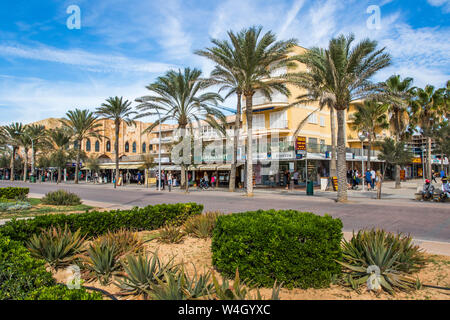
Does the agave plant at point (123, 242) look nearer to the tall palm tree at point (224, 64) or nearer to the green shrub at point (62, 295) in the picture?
the green shrub at point (62, 295)

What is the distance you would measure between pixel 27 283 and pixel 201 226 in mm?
4148

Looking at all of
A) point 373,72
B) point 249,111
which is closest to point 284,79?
point 249,111

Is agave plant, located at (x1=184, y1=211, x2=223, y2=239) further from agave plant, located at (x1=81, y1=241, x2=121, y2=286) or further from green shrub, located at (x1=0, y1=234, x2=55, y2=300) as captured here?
green shrub, located at (x1=0, y1=234, x2=55, y2=300)

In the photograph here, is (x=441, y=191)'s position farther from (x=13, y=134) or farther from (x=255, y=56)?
(x=13, y=134)

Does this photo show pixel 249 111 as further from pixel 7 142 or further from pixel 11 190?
pixel 7 142

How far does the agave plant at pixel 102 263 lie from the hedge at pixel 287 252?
1.89 m

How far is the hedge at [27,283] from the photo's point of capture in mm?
2951

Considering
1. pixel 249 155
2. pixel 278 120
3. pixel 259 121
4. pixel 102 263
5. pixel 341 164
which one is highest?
pixel 259 121

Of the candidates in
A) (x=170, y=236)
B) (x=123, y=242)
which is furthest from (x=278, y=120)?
(x=123, y=242)

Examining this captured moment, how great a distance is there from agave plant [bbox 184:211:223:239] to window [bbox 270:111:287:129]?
2880 centimetres

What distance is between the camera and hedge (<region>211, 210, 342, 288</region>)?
4.39 meters

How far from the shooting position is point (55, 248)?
5574 mm

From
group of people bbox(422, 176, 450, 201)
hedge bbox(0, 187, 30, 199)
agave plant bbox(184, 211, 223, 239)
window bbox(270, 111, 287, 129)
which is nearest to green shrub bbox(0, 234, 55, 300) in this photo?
agave plant bbox(184, 211, 223, 239)

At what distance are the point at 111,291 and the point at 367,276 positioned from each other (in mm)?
3674
